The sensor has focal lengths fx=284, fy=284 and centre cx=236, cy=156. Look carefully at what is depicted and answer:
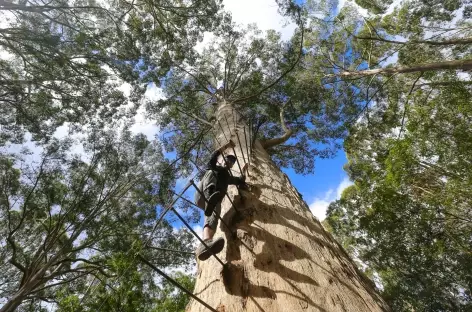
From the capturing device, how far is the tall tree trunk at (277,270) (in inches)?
43.7

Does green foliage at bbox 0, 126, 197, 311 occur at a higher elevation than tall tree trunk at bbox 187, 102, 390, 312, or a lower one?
higher

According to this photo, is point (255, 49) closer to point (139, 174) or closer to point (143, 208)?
point (139, 174)

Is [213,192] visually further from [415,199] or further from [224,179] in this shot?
[415,199]

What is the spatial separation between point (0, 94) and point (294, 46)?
8.88m

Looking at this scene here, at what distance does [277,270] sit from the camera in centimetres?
129

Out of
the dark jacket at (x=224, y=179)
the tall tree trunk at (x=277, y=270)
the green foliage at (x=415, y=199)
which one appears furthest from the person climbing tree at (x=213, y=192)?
the green foliage at (x=415, y=199)

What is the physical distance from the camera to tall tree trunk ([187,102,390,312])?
1110 millimetres

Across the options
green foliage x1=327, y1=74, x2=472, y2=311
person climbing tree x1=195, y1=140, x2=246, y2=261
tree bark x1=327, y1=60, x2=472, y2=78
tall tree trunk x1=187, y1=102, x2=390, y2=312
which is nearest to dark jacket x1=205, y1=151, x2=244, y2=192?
person climbing tree x1=195, y1=140, x2=246, y2=261

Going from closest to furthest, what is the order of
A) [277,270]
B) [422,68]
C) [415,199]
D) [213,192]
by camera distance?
[277,270], [213,192], [422,68], [415,199]

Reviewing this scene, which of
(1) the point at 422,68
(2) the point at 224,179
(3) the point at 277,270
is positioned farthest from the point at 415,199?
(3) the point at 277,270

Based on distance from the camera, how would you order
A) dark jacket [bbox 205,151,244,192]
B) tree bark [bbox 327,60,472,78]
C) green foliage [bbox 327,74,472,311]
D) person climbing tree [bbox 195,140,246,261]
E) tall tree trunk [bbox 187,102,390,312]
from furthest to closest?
1. green foliage [bbox 327,74,472,311]
2. tree bark [bbox 327,60,472,78]
3. dark jacket [bbox 205,151,244,192]
4. person climbing tree [bbox 195,140,246,261]
5. tall tree trunk [bbox 187,102,390,312]

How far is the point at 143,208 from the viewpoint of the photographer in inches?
406

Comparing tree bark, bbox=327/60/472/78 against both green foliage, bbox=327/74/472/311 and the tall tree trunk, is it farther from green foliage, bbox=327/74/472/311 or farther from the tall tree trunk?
the tall tree trunk

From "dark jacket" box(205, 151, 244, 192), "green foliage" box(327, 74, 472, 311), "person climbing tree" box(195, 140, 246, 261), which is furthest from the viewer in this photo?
"green foliage" box(327, 74, 472, 311)
